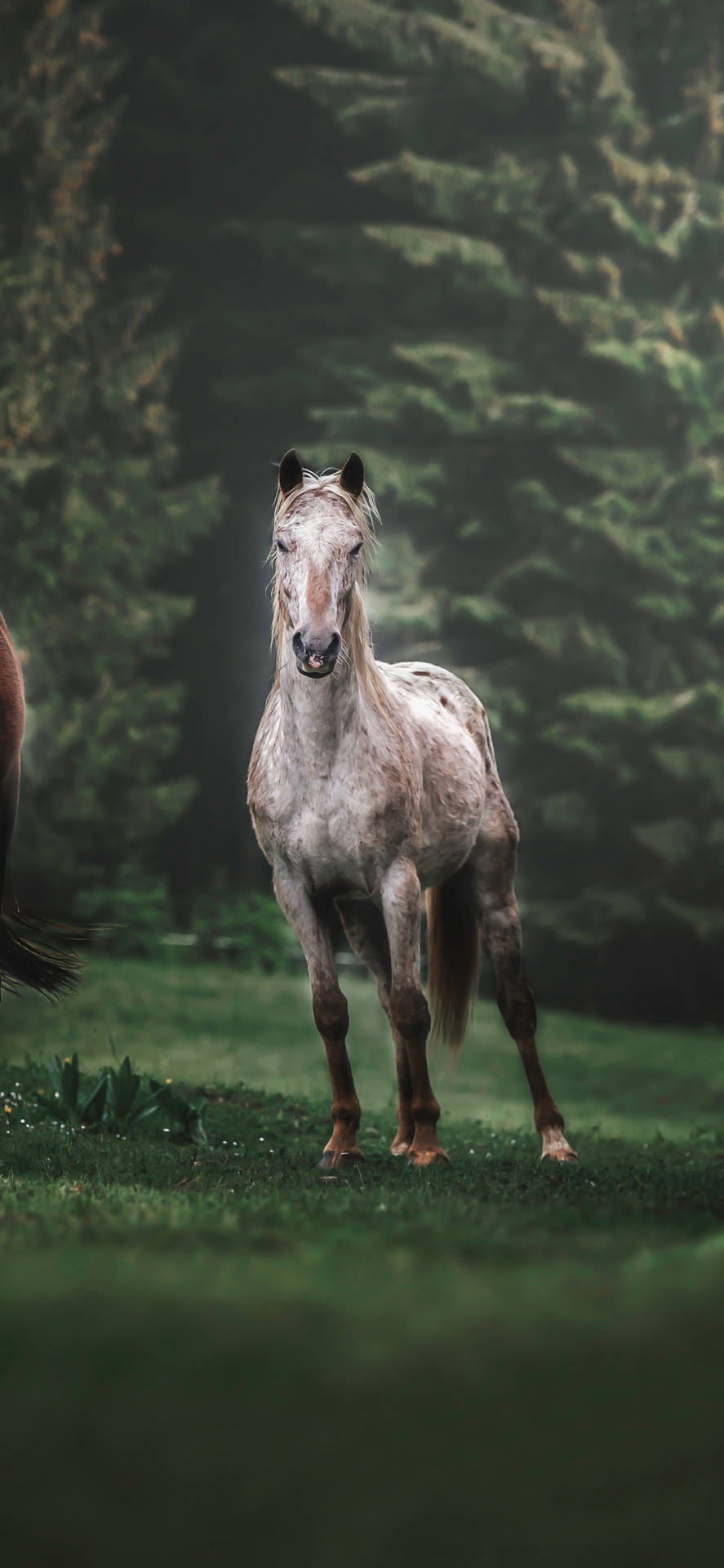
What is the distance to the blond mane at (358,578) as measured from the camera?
5.05 metres

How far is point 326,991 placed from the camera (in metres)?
5.19

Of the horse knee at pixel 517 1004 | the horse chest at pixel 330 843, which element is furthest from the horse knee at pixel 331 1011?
the horse knee at pixel 517 1004

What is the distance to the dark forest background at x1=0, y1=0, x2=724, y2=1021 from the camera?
554 inches

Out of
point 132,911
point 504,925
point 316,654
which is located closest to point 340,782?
point 316,654

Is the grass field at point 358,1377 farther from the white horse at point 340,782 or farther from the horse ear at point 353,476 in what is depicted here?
the horse ear at point 353,476

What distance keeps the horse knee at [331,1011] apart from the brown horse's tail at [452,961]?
118 centimetres

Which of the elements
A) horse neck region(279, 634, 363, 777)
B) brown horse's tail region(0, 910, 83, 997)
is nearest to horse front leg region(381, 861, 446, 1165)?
horse neck region(279, 634, 363, 777)

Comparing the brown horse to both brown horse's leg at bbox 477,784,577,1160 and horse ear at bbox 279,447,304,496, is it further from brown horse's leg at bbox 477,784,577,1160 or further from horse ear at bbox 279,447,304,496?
brown horse's leg at bbox 477,784,577,1160

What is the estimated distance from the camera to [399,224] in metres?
15.2

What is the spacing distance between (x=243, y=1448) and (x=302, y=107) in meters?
16.2

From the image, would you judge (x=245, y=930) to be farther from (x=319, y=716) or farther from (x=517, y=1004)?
(x=319, y=716)

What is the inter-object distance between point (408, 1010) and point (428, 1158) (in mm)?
559

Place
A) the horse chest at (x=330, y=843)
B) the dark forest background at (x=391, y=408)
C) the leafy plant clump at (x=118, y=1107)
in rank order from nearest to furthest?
the horse chest at (x=330, y=843) → the leafy plant clump at (x=118, y=1107) → the dark forest background at (x=391, y=408)

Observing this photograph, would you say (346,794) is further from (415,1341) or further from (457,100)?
(457,100)
